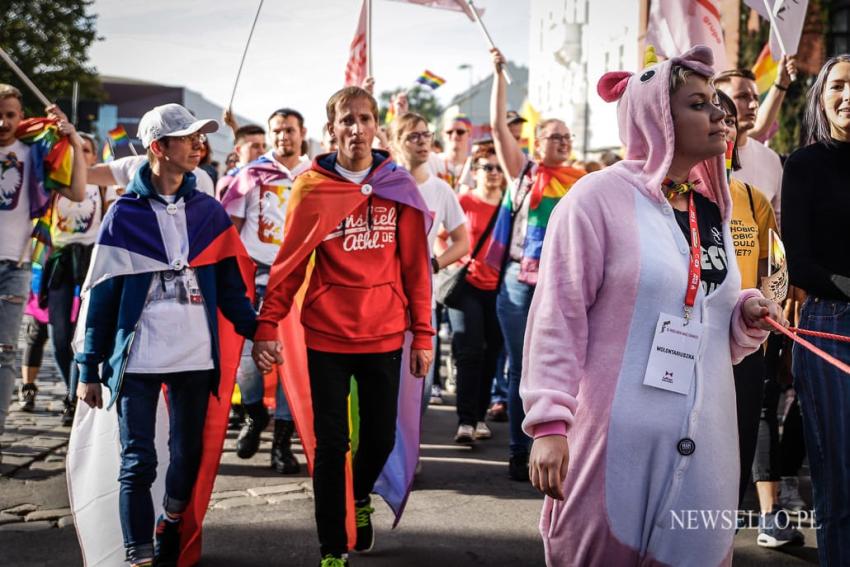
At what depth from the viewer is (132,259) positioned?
4.43 meters

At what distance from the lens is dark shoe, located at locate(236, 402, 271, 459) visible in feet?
22.9

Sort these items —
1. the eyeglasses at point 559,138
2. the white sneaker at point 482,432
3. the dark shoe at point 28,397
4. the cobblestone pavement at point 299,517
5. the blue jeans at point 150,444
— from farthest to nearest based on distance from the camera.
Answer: the dark shoe at point 28,397, the white sneaker at point 482,432, the eyeglasses at point 559,138, the cobblestone pavement at point 299,517, the blue jeans at point 150,444

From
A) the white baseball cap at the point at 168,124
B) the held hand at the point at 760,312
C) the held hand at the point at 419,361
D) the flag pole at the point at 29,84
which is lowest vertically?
the held hand at the point at 419,361

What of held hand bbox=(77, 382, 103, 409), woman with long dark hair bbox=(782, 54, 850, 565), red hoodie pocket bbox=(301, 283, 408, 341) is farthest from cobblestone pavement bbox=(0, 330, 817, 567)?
woman with long dark hair bbox=(782, 54, 850, 565)

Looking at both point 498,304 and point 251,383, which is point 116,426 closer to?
point 251,383

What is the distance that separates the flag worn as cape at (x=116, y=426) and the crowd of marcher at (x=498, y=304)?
0.06ft

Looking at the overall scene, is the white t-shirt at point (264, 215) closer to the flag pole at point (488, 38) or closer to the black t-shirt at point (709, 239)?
the flag pole at point (488, 38)

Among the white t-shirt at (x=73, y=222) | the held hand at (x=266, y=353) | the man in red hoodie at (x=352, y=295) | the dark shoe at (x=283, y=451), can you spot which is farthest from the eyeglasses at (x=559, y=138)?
the white t-shirt at (x=73, y=222)

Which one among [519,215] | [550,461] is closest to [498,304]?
[519,215]

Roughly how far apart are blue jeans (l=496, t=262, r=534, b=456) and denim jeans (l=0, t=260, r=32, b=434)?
305 centimetres

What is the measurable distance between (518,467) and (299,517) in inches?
61.9

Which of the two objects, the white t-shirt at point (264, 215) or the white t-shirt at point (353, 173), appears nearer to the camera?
the white t-shirt at point (353, 173)

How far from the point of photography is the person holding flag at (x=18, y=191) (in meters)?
6.28

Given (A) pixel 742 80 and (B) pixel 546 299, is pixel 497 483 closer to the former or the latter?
(A) pixel 742 80
